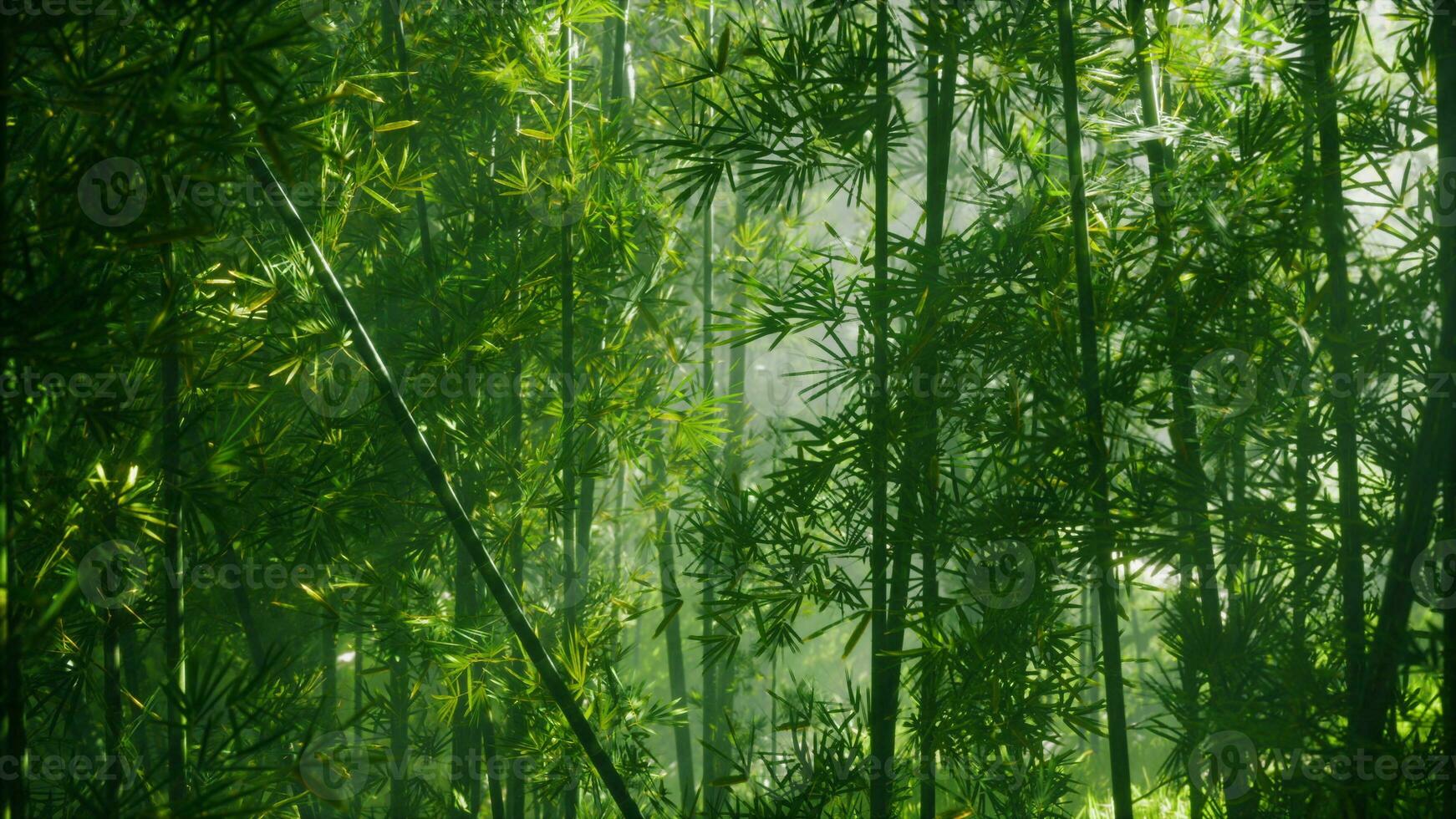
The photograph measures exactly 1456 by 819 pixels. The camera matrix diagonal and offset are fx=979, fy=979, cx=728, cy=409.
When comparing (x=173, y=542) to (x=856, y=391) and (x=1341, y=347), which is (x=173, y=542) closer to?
(x=856, y=391)

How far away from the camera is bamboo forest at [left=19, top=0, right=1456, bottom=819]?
1.40 m

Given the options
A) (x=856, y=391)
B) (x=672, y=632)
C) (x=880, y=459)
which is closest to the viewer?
(x=880, y=459)

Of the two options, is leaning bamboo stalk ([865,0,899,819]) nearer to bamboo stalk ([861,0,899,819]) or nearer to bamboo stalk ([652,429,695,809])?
bamboo stalk ([861,0,899,819])

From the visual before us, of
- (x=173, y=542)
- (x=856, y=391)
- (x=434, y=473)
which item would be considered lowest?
(x=173, y=542)

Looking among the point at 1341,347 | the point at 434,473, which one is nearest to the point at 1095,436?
the point at 1341,347

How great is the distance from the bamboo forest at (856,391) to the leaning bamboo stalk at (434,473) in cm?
1

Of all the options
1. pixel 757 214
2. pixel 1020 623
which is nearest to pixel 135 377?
pixel 1020 623

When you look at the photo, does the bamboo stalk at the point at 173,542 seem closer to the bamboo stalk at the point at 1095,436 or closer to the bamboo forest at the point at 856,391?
the bamboo forest at the point at 856,391

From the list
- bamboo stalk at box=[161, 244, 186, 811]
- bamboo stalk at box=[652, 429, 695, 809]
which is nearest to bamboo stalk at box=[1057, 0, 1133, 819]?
bamboo stalk at box=[161, 244, 186, 811]

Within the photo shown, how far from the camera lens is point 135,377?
67.4 inches

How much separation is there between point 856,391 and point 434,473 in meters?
0.88

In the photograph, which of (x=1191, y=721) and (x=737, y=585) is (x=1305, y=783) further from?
(x=737, y=585)

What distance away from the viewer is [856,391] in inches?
82.2

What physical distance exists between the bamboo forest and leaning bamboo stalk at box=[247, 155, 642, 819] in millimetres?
10
